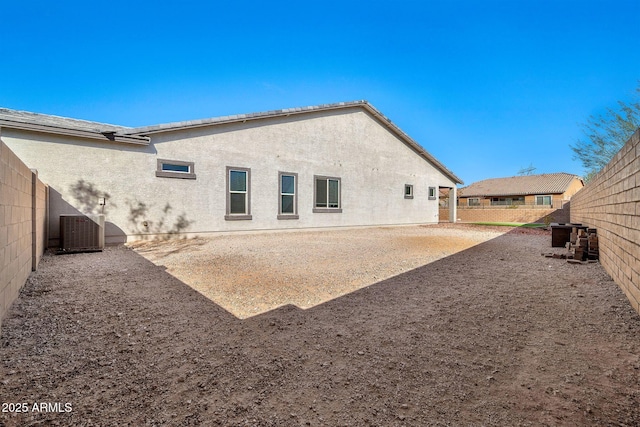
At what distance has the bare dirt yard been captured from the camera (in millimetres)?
1892

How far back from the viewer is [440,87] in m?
21.7

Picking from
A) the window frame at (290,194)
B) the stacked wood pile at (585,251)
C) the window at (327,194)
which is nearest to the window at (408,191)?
the window at (327,194)

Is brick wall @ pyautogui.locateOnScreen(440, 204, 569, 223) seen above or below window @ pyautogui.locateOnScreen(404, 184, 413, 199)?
below

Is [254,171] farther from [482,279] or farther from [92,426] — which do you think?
[92,426]

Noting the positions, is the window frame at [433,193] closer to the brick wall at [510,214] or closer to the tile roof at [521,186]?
the brick wall at [510,214]

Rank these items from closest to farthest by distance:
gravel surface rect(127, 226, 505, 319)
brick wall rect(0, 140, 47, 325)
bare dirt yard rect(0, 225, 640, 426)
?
1. bare dirt yard rect(0, 225, 640, 426)
2. brick wall rect(0, 140, 47, 325)
3. gravel surface rect(127, 226, 505, 319)

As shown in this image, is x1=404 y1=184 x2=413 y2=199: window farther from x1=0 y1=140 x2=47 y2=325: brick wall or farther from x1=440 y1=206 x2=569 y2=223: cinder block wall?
x1=0 y1=140 x2=47 y2=325: brick wall

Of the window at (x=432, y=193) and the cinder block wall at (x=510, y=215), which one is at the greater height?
the window at (x=432, y=193)

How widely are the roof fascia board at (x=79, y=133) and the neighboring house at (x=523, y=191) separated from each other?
108ft

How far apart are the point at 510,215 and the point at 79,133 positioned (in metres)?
29.8

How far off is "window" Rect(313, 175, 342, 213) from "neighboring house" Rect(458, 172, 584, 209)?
2431 cm

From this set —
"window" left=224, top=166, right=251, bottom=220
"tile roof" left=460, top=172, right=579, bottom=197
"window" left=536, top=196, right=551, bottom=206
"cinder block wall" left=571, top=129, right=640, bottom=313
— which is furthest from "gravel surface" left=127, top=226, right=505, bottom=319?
"tile roof" left=460, top=172, right=579, bottom=197

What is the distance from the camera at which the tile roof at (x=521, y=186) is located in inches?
1348

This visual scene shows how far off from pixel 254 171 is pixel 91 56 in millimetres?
10396
